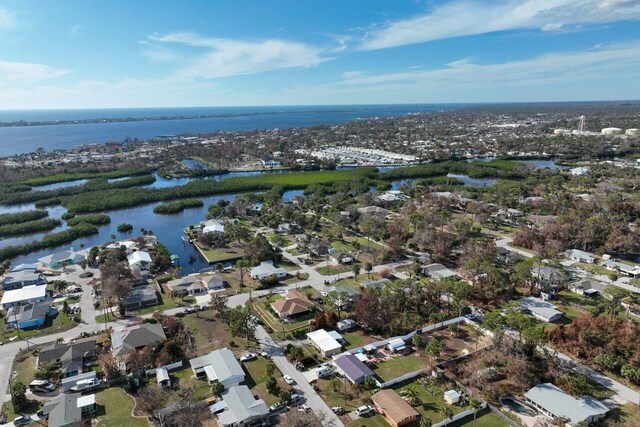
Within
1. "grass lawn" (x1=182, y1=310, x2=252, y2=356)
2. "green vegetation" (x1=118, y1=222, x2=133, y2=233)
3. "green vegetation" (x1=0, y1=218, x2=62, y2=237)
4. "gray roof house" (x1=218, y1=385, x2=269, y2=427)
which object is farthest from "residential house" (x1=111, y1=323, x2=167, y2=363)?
"green vegetation" (x1=0, y1=218, x2=62, y2=237)

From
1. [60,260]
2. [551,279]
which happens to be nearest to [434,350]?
[551,279]

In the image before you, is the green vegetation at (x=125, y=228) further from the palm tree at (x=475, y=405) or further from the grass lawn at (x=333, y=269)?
the palm tree at (x=475, y=405)

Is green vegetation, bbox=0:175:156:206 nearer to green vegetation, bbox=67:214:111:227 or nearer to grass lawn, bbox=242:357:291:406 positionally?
green vegetation, bbox=67:214:111:227

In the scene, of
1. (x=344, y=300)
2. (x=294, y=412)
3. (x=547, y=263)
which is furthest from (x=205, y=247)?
(x=547, y=263)

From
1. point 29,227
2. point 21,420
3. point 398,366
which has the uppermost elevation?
point 29,227

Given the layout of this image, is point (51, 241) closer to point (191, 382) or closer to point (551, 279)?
point (191, 382)

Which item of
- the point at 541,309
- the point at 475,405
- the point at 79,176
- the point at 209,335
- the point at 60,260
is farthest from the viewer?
the point at 79,176
